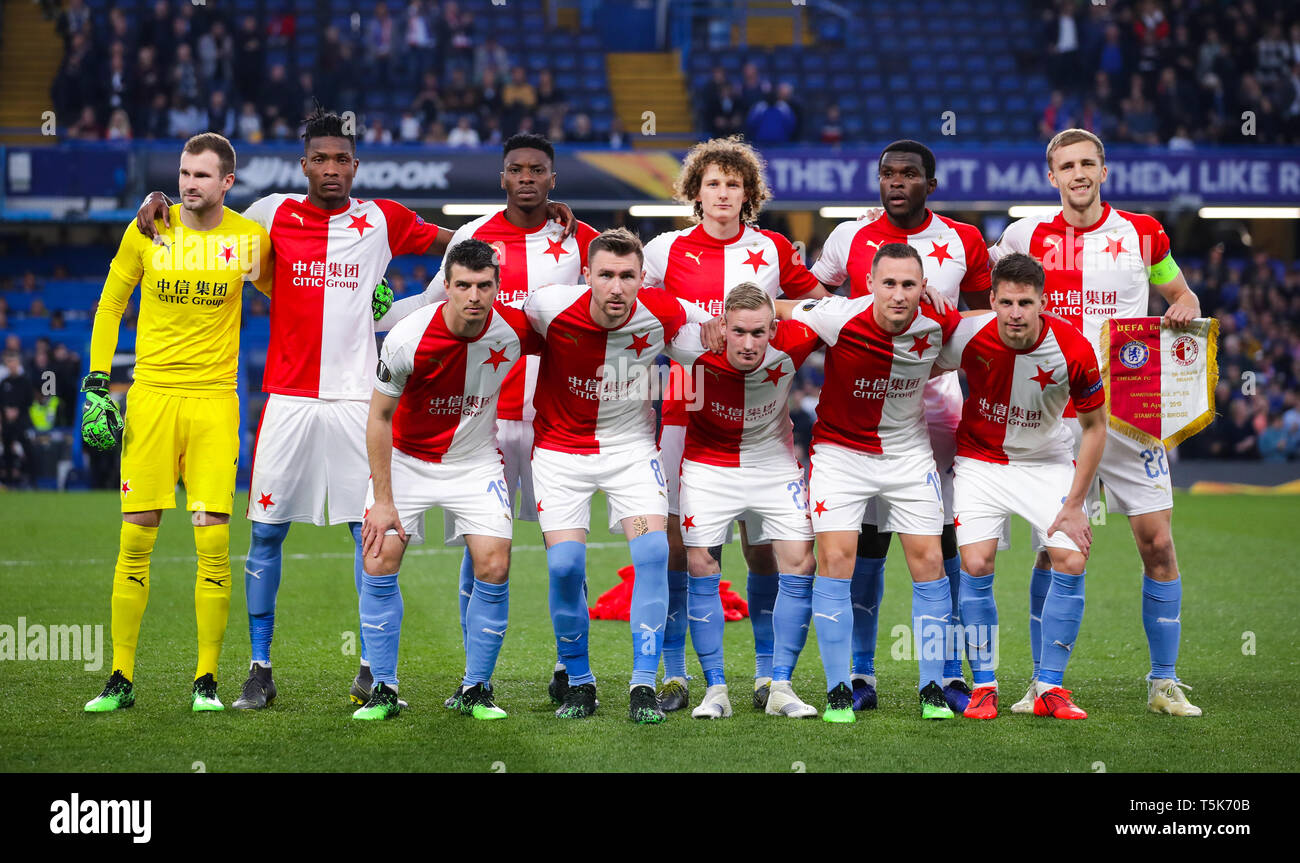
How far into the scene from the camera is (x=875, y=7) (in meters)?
24.1

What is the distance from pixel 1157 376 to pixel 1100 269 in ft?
1.72

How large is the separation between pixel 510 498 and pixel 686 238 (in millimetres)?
1378

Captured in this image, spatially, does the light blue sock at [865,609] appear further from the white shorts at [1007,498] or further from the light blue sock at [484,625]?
the light blue sock at [484,625]

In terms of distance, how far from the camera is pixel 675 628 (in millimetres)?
5914

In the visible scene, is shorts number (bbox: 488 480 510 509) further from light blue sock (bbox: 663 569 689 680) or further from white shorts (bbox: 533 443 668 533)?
light blue sock (bbox: 663 569 689 680)

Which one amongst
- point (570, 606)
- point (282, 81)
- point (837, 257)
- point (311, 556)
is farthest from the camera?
point (282, 81)

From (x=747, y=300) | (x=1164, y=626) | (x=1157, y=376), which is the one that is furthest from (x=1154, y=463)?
(x=747, y=300)

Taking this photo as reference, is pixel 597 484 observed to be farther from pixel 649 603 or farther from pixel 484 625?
pixel 484 625

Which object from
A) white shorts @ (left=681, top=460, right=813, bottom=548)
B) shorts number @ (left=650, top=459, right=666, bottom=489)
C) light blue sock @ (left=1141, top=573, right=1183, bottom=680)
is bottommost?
light blue sock @ (left=1141, top=573, right=1183, bottom=680)

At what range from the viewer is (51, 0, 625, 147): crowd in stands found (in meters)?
19.6

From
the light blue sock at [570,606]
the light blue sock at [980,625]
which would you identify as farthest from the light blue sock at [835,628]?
the light blue sock at [570,606]

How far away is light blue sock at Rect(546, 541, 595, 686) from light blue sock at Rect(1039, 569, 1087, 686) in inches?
74.4

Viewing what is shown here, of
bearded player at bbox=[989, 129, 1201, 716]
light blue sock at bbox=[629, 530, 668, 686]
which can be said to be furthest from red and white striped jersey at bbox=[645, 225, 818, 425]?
bearded player at bbox=[989, 129, 1201, 716]
